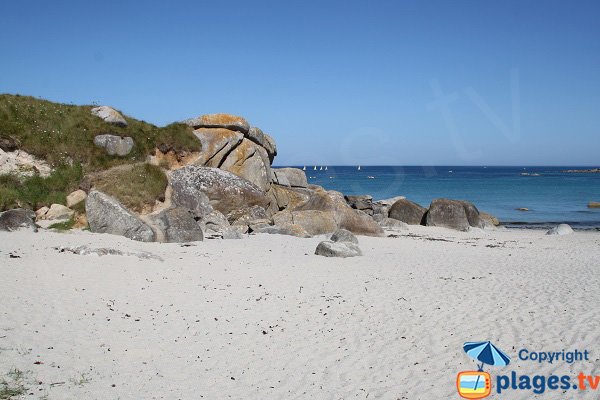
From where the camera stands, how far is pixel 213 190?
1003 inches

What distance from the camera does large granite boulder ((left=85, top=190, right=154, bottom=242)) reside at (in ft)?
61.8

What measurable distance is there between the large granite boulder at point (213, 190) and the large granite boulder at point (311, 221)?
5.23 ft

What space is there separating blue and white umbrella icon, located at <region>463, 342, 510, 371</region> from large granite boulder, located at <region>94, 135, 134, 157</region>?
21.9 m

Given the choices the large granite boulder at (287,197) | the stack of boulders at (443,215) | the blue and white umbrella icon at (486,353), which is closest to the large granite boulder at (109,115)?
the large granite boulder at (287,197)

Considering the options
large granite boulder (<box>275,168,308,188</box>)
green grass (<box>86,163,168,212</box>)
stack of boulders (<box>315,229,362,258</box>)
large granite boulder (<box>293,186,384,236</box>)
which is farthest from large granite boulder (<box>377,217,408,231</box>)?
green grass (<box>86,163,168,212</box>)

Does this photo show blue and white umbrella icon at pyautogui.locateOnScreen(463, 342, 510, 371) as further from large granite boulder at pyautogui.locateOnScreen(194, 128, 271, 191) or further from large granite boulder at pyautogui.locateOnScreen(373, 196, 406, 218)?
large granite boulder at pyautogui.locateOnScreen(373, 196, 406, 218)

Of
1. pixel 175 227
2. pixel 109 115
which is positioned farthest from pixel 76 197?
pixel 109 115

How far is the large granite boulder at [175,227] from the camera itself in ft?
63.6

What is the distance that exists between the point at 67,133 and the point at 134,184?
6149 mm

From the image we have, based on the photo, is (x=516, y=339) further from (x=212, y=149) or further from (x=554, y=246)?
(x=212, y=149)

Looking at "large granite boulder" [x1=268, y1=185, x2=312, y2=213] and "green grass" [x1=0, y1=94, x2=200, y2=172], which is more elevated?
"green grass" [x1=0, y1=94, x2=200, y2=172]

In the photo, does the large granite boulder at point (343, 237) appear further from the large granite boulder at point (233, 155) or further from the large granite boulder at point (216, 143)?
the large granite boulder at point (216, 143)

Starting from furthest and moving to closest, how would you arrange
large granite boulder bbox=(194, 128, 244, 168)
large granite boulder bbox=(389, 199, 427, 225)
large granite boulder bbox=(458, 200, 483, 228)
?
large granite boulder bbox=(389, 199, 427, 225) → large granite boulder bbox=(458, 200, 483, 228) → large granite boulder bbox=(194, 128, 244, 168)

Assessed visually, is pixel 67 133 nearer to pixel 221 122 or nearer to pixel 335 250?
pixel 221 122
